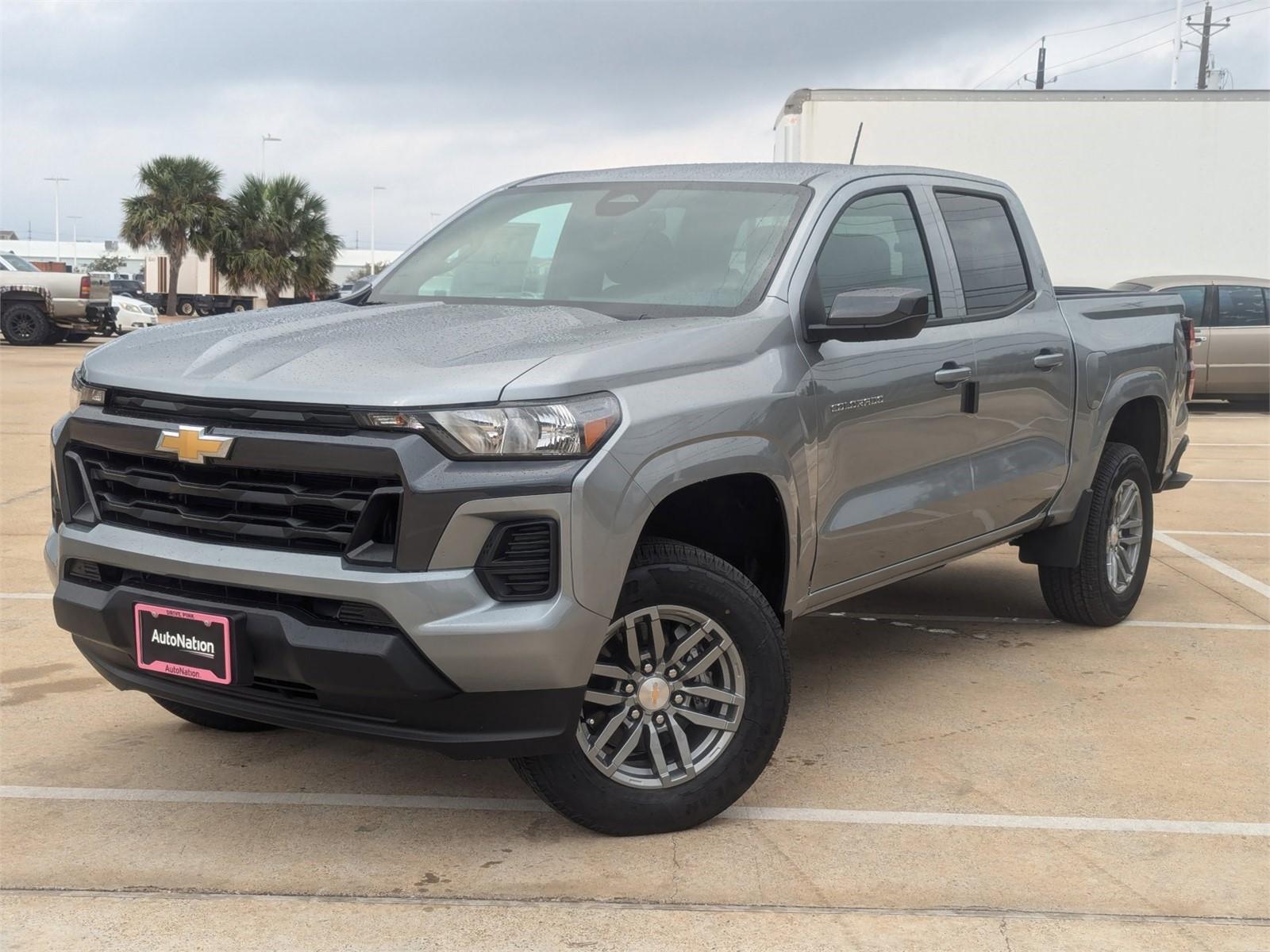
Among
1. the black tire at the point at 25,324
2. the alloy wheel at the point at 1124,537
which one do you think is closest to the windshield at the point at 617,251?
the alloy wheel at the point at 1124,537

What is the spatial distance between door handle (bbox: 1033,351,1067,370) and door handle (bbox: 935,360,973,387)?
24.1 inches

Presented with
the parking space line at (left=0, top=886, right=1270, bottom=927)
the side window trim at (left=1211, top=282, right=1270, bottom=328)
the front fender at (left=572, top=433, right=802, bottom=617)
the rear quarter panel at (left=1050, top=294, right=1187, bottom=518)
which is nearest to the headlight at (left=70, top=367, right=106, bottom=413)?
the parking space line at (left=0, top=886, right=1270, bottom=927)

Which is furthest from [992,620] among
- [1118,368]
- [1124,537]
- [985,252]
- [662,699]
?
[662,699]

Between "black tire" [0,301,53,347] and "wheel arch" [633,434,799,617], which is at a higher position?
"wheel arch" [633,434,799,617]

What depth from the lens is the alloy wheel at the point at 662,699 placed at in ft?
12.0

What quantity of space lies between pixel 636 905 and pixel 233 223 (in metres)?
48.4

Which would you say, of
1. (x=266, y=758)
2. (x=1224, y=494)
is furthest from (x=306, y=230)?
(x=266, y=758)

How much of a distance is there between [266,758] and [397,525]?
1.56 meters

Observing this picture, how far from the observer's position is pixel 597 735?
3666 millimetres

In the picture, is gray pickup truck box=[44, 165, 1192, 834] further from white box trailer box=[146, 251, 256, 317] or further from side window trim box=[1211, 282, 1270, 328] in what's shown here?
white box trailer box=[146, 251, 256, 317]

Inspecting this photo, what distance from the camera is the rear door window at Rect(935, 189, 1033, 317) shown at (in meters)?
5.25

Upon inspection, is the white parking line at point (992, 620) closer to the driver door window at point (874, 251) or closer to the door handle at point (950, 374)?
the door handle at point (950, 374)

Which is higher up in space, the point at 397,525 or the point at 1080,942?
the point at 397,525

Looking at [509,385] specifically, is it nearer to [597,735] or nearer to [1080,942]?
[597,735]
